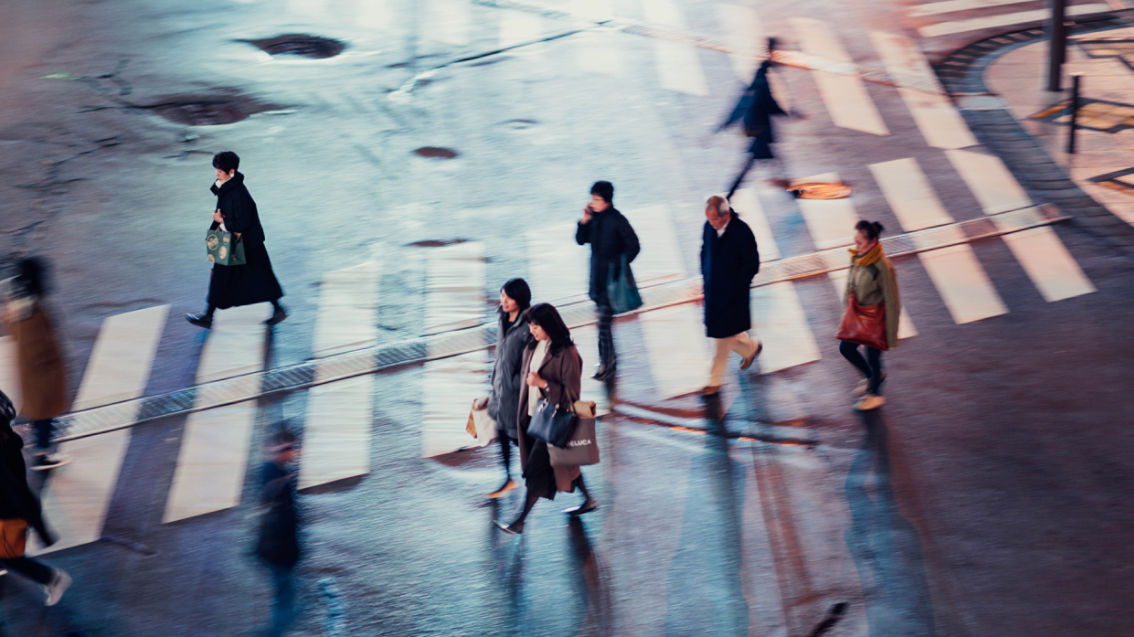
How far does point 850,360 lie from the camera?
10.1 m

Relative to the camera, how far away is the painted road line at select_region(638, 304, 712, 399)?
1078 centimetres

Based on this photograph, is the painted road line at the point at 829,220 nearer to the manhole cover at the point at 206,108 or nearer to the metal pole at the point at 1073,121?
the metal pole at the point at 1073,121

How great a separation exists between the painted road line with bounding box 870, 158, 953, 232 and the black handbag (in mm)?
6316

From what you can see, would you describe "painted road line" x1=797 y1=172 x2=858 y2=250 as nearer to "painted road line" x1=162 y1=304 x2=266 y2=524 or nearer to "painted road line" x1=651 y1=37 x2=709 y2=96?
"painted road line" x1=651 y1=37 x2=709 y2=96

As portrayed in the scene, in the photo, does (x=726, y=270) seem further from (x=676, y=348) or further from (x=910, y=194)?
(x=910, y=194)

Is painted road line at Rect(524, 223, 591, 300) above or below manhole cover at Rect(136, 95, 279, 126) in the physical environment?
below

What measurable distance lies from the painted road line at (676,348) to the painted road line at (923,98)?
5.33 metres

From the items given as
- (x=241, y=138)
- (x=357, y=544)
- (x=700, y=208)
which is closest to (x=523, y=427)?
(x=357, y=544)

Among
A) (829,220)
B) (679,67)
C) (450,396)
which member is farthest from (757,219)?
(679,67)

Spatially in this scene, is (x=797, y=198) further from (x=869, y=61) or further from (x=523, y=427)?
(x=523, y=427)

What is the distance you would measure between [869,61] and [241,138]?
944cm

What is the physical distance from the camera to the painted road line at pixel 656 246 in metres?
12.6

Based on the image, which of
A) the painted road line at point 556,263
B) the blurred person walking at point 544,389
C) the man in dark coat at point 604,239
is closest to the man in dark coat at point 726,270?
the man in dark coat at point 604,239

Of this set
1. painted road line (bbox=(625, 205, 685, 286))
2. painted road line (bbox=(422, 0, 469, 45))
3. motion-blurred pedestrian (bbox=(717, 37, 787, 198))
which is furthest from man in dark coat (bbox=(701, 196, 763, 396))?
painted road line (bbox=(422, 0, 469, 45))
